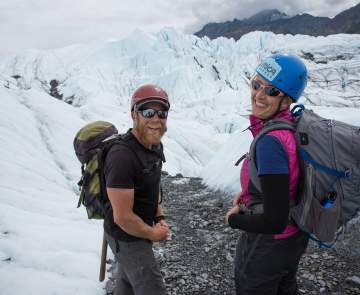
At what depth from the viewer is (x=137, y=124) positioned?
290 cm

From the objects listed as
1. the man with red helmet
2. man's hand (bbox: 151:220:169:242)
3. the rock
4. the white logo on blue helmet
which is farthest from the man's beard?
the rock

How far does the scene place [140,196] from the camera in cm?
290

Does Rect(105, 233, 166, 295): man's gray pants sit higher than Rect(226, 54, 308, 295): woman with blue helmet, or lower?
lower

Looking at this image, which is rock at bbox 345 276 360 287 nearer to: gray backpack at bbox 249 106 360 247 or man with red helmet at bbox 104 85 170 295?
gray backpack at bbox 249 106 360 247

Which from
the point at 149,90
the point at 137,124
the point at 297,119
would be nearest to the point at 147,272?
the point at 137,124

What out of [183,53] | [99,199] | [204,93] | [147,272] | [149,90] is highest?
[149,90]

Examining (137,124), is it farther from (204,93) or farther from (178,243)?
(204,93)

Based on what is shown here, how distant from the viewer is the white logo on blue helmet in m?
2.63

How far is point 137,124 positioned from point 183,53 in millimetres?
191251

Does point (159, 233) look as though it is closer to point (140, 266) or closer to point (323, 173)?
point (140, 266)

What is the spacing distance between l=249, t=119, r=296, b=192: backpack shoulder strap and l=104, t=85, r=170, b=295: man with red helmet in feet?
2.88

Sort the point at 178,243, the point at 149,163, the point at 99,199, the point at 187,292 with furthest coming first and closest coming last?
the point at 178,243, the point at 187,292, the point at 99,199, the point at 149,163

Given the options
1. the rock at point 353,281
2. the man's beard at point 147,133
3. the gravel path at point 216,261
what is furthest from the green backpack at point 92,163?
the rock at point 353,281

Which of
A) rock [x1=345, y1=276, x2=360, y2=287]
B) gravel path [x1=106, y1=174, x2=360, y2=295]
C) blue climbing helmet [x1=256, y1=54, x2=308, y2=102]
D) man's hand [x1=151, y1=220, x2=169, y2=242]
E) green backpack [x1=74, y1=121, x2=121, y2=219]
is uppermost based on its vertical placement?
blue climbing helmet [x1=256, y1=54, x2=308, y2=102]
